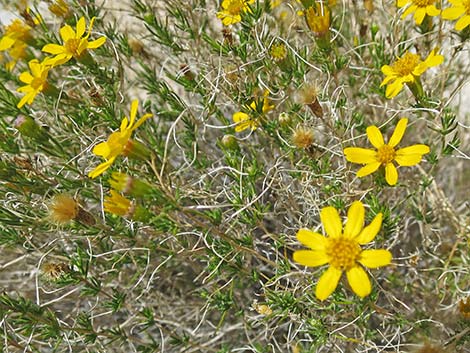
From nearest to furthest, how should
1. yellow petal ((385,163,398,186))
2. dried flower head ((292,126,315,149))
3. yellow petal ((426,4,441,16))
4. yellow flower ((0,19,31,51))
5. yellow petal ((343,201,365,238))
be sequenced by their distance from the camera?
yellow petal ((343,201,365,238)) → yellow petal ((385,163,398,186)) → dried flower head ((292,126,315,149)) → yellow petal ((426,4,441,16)) → yellow flower ((0,19,31,51))

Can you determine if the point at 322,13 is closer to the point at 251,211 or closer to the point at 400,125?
the point at 400,125

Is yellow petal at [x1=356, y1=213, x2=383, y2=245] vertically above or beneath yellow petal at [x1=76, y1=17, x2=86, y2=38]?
beneath

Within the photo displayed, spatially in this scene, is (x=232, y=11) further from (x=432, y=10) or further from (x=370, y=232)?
(x=370, y=232)

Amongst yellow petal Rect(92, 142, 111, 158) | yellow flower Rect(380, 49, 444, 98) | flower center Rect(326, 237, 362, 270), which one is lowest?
flower center Rect(326, 237, 362, 270)

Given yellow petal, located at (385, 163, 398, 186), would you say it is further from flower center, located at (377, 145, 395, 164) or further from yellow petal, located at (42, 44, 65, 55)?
yellow petal, located at (42, 44, 65, 55)

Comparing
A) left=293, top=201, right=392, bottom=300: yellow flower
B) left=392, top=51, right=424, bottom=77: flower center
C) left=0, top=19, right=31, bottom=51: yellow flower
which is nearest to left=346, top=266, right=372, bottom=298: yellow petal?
left=293, top=201, right=392, bottom=300: yellow flower

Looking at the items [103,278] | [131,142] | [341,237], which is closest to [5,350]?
[103,278]

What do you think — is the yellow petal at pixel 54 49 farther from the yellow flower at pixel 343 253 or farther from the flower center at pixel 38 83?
the yellow flower at pixel 343 253
